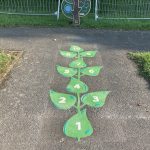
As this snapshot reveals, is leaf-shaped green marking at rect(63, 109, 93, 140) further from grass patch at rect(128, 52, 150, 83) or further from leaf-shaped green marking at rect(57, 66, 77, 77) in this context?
grass patch at rect(128, 52, 150, 83)

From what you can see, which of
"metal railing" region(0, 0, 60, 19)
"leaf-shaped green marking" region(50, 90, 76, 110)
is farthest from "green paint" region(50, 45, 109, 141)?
"metal railing" region(0, 0, 60, 19)

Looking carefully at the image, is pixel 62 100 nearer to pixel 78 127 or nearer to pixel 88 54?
pixel 78 127

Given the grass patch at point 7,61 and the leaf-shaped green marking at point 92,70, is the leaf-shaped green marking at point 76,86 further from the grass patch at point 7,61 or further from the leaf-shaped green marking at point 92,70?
the grass patch at point 7,61

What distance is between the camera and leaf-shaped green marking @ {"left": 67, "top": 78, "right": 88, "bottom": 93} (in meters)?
6.44

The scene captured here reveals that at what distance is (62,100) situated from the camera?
606cm

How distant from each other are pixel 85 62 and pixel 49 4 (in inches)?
191

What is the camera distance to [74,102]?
5996 mm

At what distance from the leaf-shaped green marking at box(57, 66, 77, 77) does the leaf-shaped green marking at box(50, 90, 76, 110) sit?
34.1 inches

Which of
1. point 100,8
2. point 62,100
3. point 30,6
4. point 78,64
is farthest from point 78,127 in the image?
point 30,6

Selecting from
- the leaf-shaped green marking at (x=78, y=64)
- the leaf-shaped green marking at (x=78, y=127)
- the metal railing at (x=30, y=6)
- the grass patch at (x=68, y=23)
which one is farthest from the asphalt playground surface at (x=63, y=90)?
the metal railing at (x=30, y=6)

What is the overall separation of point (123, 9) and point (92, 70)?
5.07 metres

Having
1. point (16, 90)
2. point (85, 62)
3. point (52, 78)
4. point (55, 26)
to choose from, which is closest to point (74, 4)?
point (55, 26)

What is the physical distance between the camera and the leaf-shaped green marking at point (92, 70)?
23.7 feet

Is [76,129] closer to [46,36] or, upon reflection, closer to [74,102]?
[74,102]
